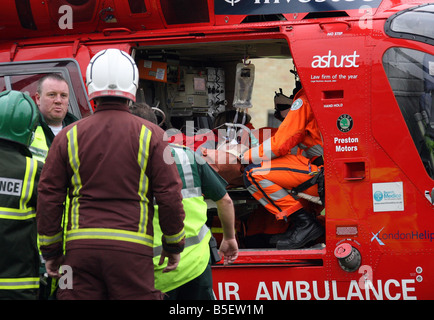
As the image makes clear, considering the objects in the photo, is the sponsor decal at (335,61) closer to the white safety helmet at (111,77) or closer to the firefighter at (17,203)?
the white safety helmet at (111,77)

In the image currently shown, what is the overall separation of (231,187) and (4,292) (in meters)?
2.72

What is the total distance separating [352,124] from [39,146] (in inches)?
85.0

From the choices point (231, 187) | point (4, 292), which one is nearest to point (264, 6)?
point (231, 187)

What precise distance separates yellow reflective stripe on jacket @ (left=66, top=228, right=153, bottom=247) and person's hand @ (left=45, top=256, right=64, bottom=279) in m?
0.20

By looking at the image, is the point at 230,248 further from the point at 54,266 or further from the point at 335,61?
the point at 335,61

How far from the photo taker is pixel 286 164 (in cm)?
561

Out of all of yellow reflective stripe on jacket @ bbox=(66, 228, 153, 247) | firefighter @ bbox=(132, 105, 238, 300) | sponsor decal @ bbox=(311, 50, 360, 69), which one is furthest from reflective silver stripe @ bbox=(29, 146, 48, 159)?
sponsor decal @ bbox=(311, 50, 360, 69)

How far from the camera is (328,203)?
5.14 meters

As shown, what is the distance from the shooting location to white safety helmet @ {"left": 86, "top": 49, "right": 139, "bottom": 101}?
3453mm

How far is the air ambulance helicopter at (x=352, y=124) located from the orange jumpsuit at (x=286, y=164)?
291mm

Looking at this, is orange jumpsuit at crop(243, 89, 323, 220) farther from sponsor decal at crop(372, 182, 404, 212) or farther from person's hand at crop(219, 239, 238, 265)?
person's hand at crop(219, 239, 238, 265)

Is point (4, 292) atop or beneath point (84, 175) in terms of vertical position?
beneath

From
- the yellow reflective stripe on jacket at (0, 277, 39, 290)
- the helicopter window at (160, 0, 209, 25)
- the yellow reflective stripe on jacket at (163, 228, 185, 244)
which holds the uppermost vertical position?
the helicopter window at (160, 0, 209, 25)

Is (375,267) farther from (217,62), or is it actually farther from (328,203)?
(217,62)
